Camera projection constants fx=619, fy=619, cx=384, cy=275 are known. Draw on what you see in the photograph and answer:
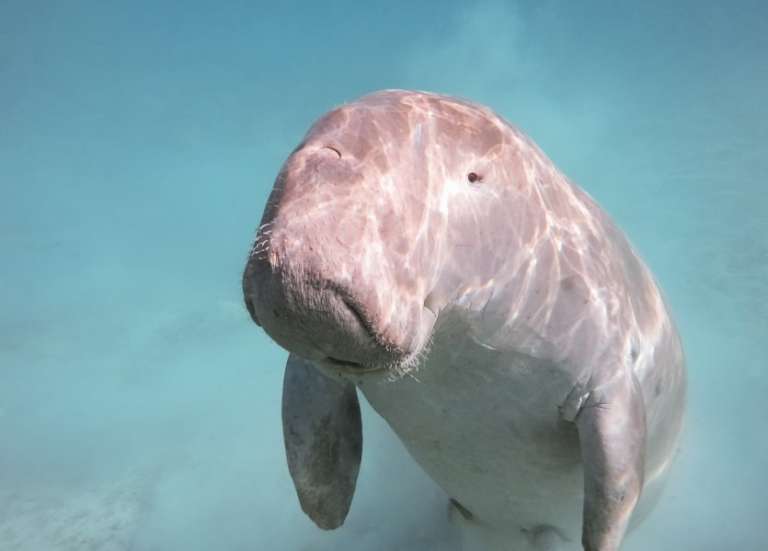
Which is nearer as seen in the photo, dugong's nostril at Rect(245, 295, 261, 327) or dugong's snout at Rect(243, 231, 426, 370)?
dugong's snout at Rect(243, 231, 426, 370)

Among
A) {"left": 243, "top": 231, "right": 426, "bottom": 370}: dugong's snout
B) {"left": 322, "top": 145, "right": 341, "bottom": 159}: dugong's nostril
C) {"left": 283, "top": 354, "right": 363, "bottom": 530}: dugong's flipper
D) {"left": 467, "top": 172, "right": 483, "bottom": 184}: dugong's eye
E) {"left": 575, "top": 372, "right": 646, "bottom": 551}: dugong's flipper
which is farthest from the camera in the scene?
{"left": 283, "top": 354, "right": 363, "bottom": 530}: dugong's flipper

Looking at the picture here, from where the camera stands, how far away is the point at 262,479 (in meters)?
7.87

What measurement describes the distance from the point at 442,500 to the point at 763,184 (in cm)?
1568

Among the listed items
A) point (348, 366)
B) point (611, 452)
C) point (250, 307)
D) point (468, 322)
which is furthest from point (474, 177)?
point (611, 452)

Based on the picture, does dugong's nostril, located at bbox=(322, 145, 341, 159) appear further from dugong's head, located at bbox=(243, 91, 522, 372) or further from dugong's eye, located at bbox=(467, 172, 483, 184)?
dugong's eye, located at bbox=(467, 172, 483, 184)

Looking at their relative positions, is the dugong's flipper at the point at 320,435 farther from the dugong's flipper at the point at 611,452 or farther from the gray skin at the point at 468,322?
the dugong's flipper at the point at 611,452

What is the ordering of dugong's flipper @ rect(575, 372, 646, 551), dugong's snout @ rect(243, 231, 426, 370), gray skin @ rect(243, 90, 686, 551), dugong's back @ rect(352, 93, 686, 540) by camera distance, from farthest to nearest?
dugong's flipper @ rect(575, 372, 646, 551), dugong's back @ rect(352, 93, 686, 540), gray skin @ rect(243, 90, 686, 551), dugong's snout @ rect(243, 231, 426, 370)

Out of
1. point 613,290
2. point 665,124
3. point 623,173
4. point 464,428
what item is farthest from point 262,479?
point 665,124

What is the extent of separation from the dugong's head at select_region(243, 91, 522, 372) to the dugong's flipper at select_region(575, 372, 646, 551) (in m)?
0.82

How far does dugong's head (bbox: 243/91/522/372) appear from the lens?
1.36 meters

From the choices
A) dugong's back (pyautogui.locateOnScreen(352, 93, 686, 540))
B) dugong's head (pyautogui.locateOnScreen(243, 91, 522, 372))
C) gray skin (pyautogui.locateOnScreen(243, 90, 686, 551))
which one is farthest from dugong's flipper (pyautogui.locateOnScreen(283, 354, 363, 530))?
dugong's head (pyautogui.locateOnScreen(243, 91, 522, 372))

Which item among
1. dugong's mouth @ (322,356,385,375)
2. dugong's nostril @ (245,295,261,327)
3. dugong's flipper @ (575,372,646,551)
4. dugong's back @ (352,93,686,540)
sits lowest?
dugong's flipper @ (575,372,646,551)

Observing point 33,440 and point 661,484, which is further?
point 33,440

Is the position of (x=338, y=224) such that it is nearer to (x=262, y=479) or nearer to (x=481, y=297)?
(x=481, y=297)
